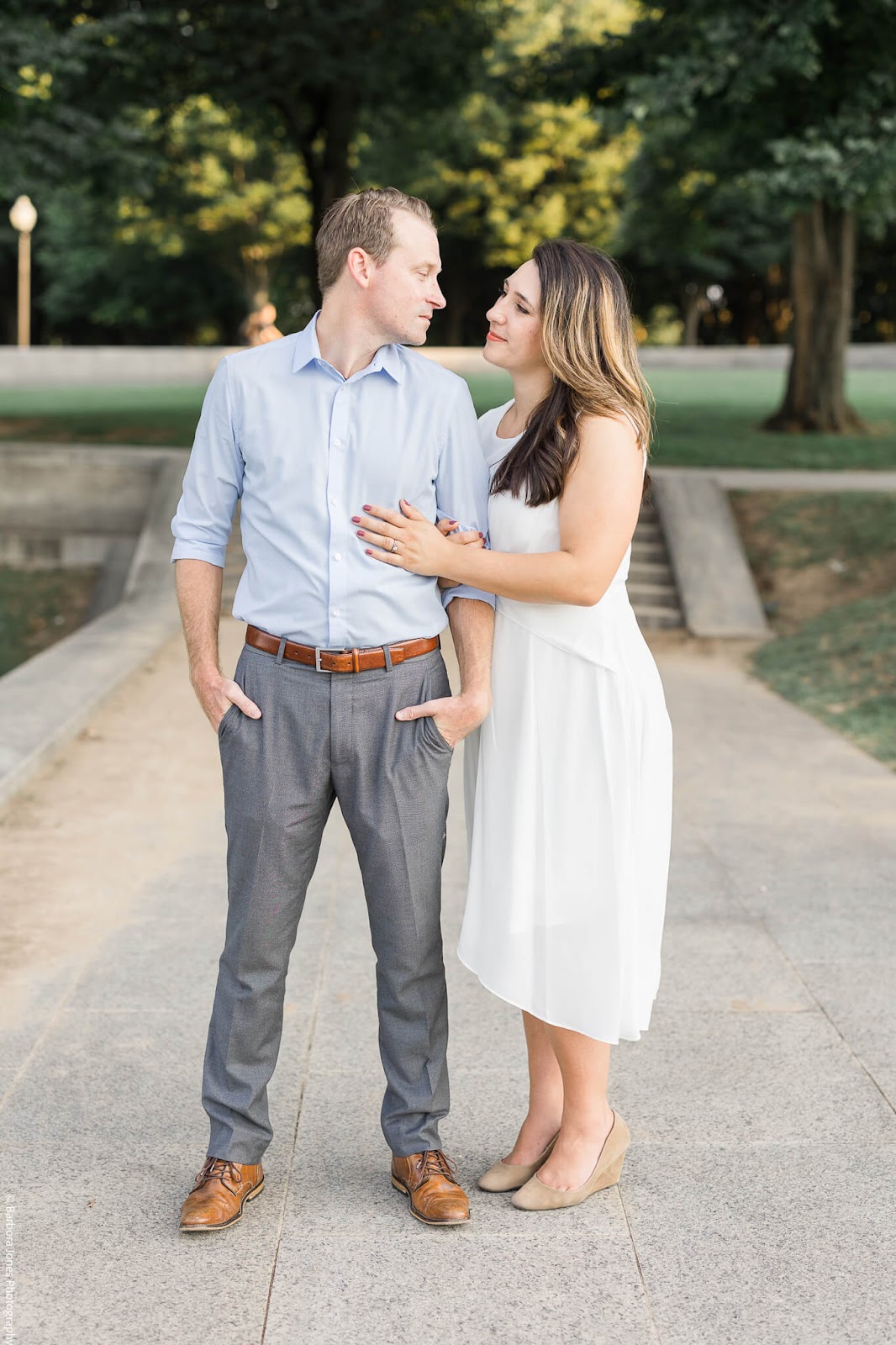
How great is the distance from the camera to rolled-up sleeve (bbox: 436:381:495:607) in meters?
3.05

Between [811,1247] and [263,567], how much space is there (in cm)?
187

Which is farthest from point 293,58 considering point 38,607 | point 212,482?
point 212,482

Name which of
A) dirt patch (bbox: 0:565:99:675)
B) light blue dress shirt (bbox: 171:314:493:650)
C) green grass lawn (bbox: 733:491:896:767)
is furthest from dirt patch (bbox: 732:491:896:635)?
light blue dress shirt (bbox: 171:314:493:650)

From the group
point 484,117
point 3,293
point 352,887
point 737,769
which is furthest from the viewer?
point 3,293

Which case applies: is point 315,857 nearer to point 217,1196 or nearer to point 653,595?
point 217,1196

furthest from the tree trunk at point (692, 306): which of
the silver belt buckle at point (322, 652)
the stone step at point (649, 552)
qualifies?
the silver belt buckle at point (322, 652)

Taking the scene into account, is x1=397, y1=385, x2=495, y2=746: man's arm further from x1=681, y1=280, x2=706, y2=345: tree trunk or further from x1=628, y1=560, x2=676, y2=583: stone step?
x1=681, y1=280, x2=706, y2=345: tree trunk

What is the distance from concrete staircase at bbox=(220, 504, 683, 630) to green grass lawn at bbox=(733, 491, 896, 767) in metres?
0.81

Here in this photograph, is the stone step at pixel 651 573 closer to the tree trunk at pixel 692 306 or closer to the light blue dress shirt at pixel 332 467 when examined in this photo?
the light blue dress shirt at pixel 332 467

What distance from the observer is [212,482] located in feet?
10.2

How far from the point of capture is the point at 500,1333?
279cm

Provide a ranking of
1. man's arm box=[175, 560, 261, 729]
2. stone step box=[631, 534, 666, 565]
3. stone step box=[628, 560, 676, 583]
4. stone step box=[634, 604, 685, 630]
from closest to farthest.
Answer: man's arm box=[175, 560, 261, 729] → stone step box=[634, 604, 685, 630] → stone step box=[628, 560, 676, 583] → stone step box=[631, 534, 666, 565]

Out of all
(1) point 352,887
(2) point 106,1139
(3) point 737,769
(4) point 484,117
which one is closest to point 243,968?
(2) point 106,1139

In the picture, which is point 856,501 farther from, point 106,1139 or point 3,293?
point 3,293
